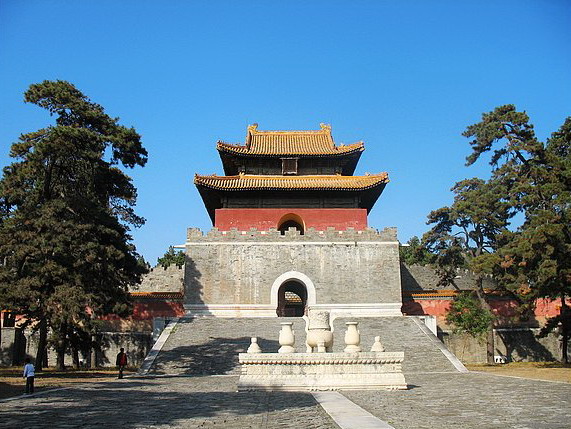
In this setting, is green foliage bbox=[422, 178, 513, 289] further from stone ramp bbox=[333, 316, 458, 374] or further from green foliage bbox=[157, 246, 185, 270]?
green foliage bbox=[157, 246, 185, 270]

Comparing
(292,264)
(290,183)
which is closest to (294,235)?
(292,264)

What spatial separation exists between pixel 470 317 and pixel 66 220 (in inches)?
603

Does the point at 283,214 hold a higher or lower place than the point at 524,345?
higher

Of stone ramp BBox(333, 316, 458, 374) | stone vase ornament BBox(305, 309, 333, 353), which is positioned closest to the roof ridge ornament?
stone ramp BBox(333, 316, 458, 374)

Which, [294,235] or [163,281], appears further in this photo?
[163,281]

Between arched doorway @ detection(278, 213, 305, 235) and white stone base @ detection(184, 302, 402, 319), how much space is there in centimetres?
434

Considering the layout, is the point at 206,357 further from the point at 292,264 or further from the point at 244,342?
the point at 292,264

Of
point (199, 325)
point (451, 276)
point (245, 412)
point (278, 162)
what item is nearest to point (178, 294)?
point (199, 325)

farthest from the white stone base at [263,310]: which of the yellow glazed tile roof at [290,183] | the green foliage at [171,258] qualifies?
the green foliage at [171,258]

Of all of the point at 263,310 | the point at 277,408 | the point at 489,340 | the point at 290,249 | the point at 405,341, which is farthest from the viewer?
the point at 290,249

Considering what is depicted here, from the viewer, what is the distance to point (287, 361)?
1052cm

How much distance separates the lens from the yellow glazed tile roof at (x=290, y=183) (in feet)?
81.6

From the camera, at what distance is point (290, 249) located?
78.5 feet

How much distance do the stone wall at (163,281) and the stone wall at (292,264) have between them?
4.38 meters
